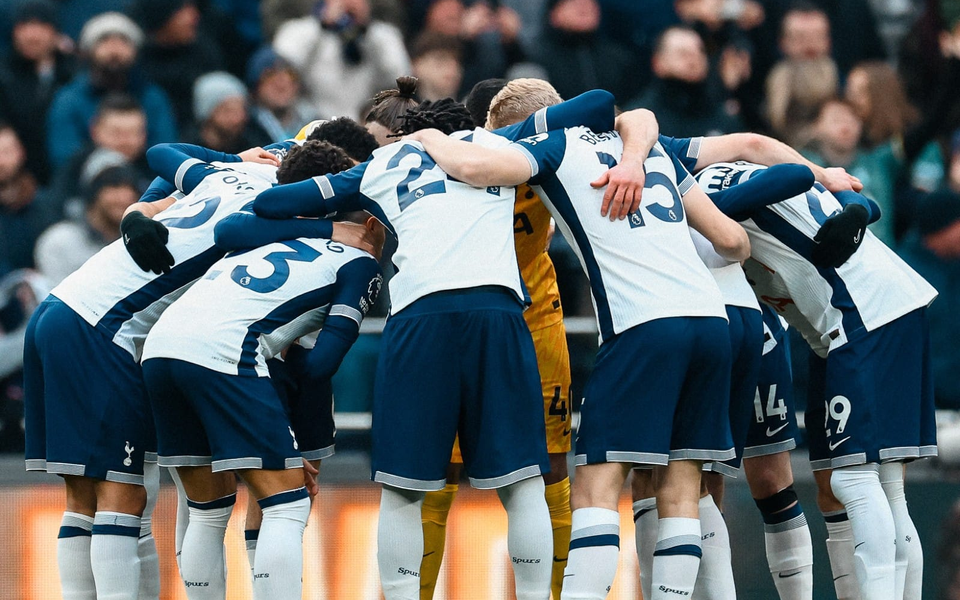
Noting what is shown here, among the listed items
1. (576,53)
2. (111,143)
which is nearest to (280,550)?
(111,143)

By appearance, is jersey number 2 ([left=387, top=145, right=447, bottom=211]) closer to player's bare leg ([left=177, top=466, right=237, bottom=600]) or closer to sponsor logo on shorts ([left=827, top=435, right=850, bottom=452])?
player's bare leg ([left=177, top=466, right=237, bottom=600])

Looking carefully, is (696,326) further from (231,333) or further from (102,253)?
(102,253)

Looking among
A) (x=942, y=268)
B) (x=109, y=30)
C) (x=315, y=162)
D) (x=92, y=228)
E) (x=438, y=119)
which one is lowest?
(x=315, y=162)

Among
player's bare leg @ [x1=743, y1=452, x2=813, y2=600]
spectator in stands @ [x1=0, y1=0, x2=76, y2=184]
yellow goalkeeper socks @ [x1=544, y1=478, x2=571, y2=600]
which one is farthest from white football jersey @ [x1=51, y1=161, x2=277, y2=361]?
spectator in stands @ [x1=0, y1=0, x2=76, y2=184]

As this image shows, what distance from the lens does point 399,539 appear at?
497 centimetres

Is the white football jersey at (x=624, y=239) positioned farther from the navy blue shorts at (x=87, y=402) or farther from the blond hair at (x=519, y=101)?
the navy blue shorts at (x=87, y=402)

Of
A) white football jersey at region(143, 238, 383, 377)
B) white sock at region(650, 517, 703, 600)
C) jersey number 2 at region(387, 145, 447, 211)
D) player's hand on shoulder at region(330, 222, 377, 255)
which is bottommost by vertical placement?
white sock at region(650, 517, 703, 600)

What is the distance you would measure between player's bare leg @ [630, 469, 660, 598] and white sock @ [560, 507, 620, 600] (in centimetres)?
69

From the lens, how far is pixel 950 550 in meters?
6.88

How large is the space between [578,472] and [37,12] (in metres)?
6.81

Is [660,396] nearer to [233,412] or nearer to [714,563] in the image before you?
[714,563]

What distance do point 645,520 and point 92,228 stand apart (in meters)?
5.02

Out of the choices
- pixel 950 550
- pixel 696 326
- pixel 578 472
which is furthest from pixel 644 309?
pixel 950 550

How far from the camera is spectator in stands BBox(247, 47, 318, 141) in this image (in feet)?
32.0
